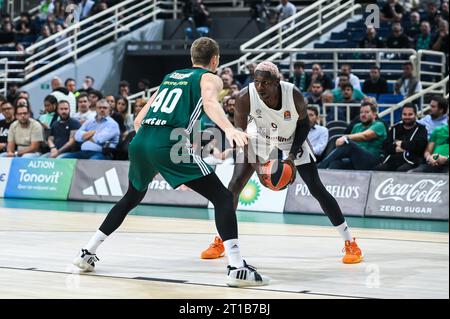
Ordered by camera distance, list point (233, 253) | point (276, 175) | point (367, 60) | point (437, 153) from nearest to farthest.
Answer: point (233, 253), point (276, 175), point (437, 153), point (367, 60)

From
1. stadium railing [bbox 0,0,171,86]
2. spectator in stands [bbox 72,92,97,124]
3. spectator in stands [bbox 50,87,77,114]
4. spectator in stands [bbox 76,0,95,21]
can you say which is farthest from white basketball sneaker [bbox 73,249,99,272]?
spectator in stands [bbox 76,0,95,21]

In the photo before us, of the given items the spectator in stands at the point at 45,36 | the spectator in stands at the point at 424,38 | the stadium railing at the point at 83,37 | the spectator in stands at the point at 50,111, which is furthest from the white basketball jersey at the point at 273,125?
the spectator in stands at the point at 45,36

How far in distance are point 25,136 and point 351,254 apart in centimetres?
983

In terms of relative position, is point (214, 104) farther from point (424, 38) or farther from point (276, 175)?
point (424, 38)

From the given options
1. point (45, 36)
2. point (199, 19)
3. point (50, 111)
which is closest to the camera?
point (50, 111)

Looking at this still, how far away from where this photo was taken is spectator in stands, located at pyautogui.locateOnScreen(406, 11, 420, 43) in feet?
70.2

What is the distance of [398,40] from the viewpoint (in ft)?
67.4

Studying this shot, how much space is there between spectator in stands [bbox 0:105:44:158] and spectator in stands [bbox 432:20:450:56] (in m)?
8.51

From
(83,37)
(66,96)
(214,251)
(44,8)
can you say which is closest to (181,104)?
(214,251)

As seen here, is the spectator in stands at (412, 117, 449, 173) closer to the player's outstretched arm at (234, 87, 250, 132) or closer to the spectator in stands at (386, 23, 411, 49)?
the player's outstretched arm at (234, 87, 250, 132)

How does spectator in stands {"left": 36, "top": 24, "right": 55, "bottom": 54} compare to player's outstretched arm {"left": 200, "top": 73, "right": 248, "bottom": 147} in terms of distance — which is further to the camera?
spectator in stands {"left": 36, "top": 24, "right": 55, "bottom": 54}

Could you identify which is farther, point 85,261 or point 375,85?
point 375,85

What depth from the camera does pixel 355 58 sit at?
2111cm
